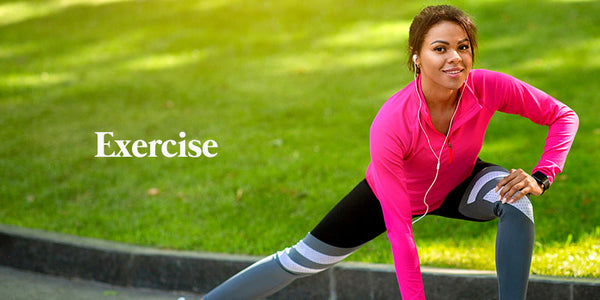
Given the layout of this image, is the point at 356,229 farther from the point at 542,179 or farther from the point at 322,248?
the point at 542,179

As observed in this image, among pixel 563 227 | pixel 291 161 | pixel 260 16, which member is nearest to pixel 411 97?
pixel 563 227

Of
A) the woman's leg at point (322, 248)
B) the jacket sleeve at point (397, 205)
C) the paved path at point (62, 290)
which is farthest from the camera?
the paved path at point (62, 290)

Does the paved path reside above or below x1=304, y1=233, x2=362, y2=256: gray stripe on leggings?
below

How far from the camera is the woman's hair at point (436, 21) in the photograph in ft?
10.4

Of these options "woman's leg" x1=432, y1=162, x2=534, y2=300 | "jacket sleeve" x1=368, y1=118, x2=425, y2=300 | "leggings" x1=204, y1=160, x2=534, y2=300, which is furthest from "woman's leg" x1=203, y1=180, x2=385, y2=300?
"woman's leg" x1=432, y1=162, x2=534, y2=300

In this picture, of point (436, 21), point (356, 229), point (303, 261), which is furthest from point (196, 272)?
point (436, 21)

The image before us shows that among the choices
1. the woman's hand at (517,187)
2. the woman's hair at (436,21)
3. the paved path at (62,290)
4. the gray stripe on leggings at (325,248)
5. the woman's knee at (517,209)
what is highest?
the woman's hair at (436,21)

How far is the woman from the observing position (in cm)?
313

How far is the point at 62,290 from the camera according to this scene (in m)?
4.85

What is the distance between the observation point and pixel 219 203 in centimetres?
579

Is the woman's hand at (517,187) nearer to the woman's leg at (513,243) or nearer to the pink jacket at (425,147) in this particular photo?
the woman's leg at (513,243)

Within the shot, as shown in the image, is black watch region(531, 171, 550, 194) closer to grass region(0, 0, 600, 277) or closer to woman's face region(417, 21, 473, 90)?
woman's face region(417, 21, 473, 90)

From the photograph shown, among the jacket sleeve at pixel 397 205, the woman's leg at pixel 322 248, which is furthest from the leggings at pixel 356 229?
the jacket sleeve at pixel 397 205

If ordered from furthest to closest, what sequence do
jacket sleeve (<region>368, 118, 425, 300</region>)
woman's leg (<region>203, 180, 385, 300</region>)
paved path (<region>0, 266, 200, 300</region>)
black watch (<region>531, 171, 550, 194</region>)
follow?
paved path (<region>0, 266, 200, 300</region>) → woman's leg (<region>203, 180, 385, 300</region>) → black watch (<region>531, 171, 550, 194</region>) → jacket sleeve (<region>368, 118, 425, 300</region>)
